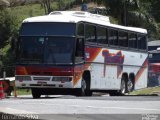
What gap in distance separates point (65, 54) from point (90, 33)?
2322mm

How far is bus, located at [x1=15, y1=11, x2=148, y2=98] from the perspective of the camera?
23328mm

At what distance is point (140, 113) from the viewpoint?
47.8ft

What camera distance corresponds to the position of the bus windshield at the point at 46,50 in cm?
2320

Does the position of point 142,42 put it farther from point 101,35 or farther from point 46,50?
point 46,50

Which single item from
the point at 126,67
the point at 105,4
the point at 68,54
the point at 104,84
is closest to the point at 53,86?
the point at 68,54

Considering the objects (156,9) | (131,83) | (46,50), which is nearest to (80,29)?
(46,50)

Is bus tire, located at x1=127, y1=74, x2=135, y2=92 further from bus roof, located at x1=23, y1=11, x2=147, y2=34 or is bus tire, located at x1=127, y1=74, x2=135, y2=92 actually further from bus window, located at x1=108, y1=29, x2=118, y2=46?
bus roof, located at x1=23, y1=11, x2=147, y2=34

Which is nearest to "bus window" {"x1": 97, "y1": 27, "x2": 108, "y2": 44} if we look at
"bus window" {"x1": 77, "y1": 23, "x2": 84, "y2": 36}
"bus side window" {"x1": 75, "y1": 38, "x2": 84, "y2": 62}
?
"bus window" {"x1": 77, "y1": 23, "x2": 84, "y2": 36}

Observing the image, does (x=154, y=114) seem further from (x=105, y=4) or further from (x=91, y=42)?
(x=105, y=4)

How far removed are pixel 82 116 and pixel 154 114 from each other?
182cm

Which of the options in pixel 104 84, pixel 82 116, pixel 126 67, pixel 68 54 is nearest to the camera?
pixel 82 116

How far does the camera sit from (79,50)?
2362 centimetres

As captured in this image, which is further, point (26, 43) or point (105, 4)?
point (105, 4)

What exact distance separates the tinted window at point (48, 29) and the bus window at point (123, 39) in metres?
4.94
